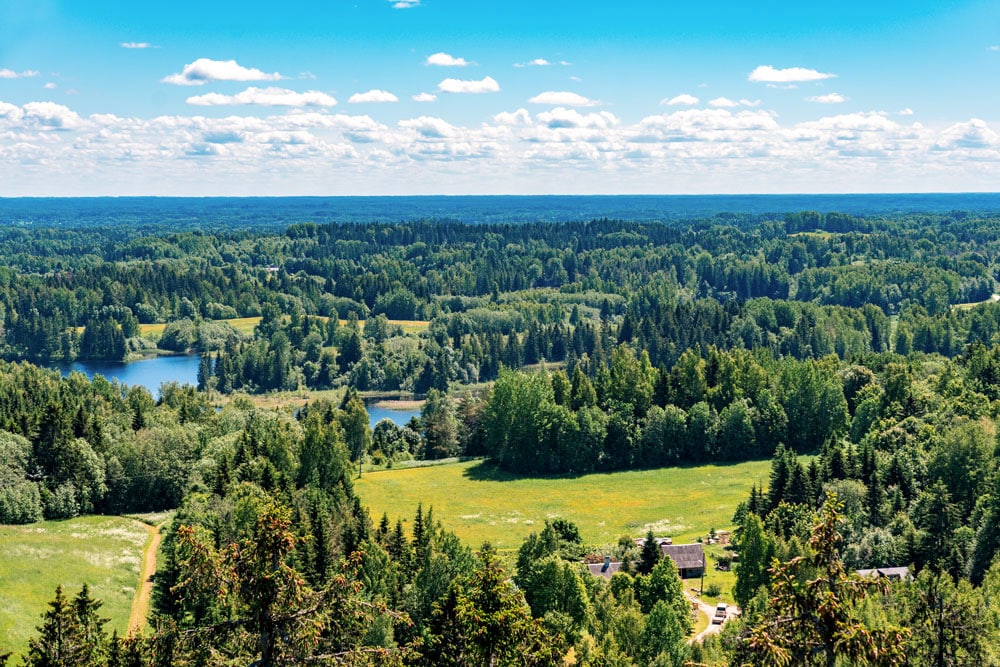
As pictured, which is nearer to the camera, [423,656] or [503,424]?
[423,656]

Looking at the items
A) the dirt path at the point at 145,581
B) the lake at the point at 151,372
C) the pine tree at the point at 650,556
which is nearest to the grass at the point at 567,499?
the pine tree at the point at 650,556

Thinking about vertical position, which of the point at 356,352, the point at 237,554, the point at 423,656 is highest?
the point at 237,554

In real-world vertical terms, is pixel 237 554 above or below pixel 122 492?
above

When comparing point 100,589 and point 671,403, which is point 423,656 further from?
point 671,403

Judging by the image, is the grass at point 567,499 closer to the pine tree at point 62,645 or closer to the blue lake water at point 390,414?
the blue lake water at point 390,414

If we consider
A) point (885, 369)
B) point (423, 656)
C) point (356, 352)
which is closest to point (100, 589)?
point (423, 656)

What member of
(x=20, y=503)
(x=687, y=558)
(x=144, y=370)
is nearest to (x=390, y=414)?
(x=144, y=370)

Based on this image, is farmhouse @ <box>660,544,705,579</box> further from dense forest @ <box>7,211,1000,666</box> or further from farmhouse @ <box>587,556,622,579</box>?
farmhouse @ <box>587,556,622,579</box>

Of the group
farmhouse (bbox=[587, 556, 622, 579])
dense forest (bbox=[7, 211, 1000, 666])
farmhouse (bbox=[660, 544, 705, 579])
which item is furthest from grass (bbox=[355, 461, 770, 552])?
farmhouse (bbox=[587, 556, 622, 579])
